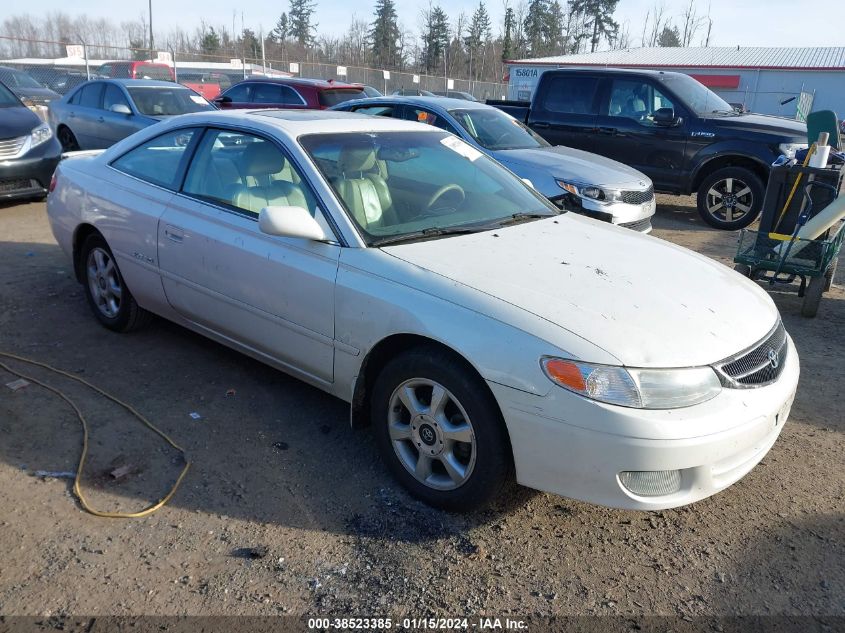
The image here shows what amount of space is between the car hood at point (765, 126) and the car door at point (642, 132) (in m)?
0.52

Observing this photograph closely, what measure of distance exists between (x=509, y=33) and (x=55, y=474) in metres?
72.7

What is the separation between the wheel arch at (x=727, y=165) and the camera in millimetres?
9086

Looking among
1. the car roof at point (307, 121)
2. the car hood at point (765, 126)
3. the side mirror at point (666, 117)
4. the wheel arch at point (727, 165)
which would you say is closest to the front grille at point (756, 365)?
the car roof at point (307, 121)

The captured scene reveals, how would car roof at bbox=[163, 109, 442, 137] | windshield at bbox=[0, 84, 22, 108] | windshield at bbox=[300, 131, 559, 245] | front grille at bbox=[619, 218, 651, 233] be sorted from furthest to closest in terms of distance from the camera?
windshield at bbox=[0, 84, 22, 108] → front grille at bbox=[619, 218, 651, 233] → car roof at bbox=[163, 109, 442, 137] → windshield at bbox=[300, 131, 559, 245]

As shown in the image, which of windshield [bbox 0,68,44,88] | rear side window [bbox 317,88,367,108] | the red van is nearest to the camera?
rear side window [bbox 317,88,367,108]

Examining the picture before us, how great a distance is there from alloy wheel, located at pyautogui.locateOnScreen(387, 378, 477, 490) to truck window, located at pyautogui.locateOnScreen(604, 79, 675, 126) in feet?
26.2

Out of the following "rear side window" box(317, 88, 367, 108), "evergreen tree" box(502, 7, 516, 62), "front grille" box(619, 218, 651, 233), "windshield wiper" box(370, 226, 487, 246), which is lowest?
"front grille" box(619, 218, 651, 233)

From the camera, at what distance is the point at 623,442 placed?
8.18 ft

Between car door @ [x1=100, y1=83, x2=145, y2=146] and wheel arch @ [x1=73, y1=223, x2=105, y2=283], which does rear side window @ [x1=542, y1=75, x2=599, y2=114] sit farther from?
wheel arch @ [x1=73, y1=223, x2=105, y2=283]

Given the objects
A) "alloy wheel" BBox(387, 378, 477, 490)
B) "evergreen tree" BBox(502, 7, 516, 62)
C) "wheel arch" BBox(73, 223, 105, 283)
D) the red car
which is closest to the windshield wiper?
"alloy wheel" BBox(387, 378, 477, 490)

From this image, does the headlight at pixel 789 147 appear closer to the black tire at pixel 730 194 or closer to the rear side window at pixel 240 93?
the black tire at pixel 730 194

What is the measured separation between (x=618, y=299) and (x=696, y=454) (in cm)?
70

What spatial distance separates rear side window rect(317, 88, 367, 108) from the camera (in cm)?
1291

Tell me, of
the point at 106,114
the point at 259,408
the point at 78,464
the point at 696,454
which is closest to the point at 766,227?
the point at 696,454
